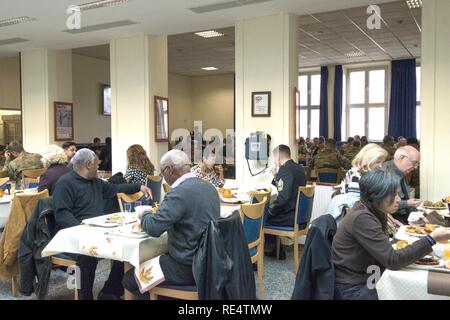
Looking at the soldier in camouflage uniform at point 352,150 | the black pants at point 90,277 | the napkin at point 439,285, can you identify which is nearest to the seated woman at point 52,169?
the black pants at point 90,277

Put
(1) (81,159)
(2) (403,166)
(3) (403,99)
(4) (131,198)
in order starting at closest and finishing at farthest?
Result: (1) (81,159), (2) (403,166), (4) (131,198), (3) (403,99)

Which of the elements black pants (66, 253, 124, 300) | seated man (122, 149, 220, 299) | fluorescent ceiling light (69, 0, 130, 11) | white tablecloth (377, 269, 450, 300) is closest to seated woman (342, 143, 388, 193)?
seated man (122, 149, 220, 299)

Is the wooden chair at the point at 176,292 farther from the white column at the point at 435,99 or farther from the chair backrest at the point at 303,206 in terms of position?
the white column at the point at 435,99

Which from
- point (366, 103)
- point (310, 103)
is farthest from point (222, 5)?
point (310, 103)

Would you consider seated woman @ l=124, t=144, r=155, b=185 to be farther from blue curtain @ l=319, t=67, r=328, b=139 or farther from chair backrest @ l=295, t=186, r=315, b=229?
blue curtain @ l=319, t=67, r=328, b=139

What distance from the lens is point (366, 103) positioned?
46.8 feet

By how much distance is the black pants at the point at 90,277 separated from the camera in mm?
3199

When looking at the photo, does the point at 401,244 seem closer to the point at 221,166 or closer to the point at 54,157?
the point at 54,157

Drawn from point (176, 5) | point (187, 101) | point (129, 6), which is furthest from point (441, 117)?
point (187, 101)

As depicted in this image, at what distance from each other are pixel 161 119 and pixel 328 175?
3.00 meters

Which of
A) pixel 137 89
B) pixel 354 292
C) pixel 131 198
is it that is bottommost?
pixel 354 292

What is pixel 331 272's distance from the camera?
6.96 ft

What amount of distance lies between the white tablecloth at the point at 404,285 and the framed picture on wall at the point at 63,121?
7.99 meters

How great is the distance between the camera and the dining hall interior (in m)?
2.28
